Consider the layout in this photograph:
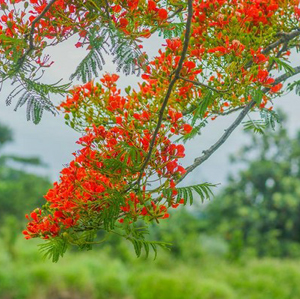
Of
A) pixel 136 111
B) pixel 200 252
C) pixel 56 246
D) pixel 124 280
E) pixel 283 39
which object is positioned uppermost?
pixel 283 39

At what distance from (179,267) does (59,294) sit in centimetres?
228

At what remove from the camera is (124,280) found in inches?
268

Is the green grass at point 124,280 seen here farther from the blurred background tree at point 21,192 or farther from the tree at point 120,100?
the tree at point 120,100

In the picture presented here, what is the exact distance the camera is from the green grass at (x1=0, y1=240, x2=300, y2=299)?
21.0ft

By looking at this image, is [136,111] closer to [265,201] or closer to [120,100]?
[120,100]

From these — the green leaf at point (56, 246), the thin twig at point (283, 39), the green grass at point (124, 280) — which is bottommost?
the green grass at point (124, 280)

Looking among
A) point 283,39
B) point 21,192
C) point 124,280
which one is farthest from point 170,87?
point 21,192

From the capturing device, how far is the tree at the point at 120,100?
1.14 metres

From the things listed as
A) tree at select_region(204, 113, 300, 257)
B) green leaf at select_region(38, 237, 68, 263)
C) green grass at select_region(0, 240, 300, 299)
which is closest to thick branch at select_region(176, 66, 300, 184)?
green leaf at select_region(38, 237, 68, 263)

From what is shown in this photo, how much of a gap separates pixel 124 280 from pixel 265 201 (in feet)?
19.9

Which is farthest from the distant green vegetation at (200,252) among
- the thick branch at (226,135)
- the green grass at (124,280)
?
the thick branch at (226,135)

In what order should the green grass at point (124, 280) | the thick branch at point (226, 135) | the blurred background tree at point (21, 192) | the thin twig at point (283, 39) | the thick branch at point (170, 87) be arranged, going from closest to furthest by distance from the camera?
the thick branch at point (170, 87) < the thick branch at point (226, 135) < the thin twig at point (283, 39) < the green grass at point (124, 280) < the blurred background tree at point (21, 192)

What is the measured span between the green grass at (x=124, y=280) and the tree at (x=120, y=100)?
5215 millimetres

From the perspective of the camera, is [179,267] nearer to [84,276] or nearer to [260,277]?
[260,277]
